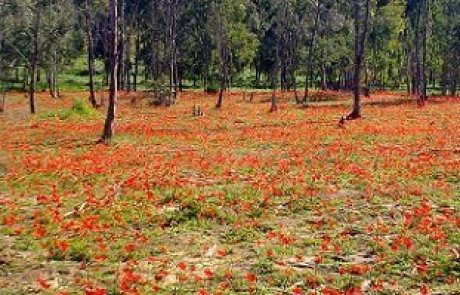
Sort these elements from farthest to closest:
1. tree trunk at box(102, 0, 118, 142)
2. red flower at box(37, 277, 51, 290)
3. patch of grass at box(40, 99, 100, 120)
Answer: patch of grass at box(40, 99, 100, 120) < tree trunk at box(102, 0, 118, 142) < red flower at box(37, 277, 51, 290)

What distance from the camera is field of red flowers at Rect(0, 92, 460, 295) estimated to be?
10625mm

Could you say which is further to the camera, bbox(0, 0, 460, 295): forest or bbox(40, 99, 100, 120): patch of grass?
bbox(40, 99, 100, 120): patch of grass

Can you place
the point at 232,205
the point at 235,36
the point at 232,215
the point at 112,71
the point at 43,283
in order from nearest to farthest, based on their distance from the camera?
1. the point at 43,283
2. the point at 232,215
3. the point at 232,205
4. the point at 112,71
5. the point at 235,36

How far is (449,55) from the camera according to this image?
3073 inches

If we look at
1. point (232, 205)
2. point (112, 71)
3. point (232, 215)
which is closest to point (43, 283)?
point (232, 215)

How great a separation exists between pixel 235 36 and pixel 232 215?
56.9m

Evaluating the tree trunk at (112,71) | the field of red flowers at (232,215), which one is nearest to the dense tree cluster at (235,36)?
the tree trunk at (112,71)

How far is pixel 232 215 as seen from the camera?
14.7 metres

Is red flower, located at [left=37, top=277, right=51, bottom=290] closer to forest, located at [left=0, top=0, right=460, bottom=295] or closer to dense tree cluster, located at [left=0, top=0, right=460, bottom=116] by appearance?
forest, located at [left=0, top=0, right=460, bottom=295]

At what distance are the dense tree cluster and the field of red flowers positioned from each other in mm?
35226

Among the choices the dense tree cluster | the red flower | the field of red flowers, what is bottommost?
the red flower

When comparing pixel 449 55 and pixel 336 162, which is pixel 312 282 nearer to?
pixel 336 162

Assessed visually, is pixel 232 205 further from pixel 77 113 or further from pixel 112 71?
pixel 77 113

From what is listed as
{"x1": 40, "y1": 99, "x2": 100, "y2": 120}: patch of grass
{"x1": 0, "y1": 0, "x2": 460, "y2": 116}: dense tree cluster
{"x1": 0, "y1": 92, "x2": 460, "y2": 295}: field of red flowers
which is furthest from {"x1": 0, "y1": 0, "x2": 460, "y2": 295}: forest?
{"x1": 0, "y1": 0, "x2": 460, "y2": 116}: dense tree cluster
